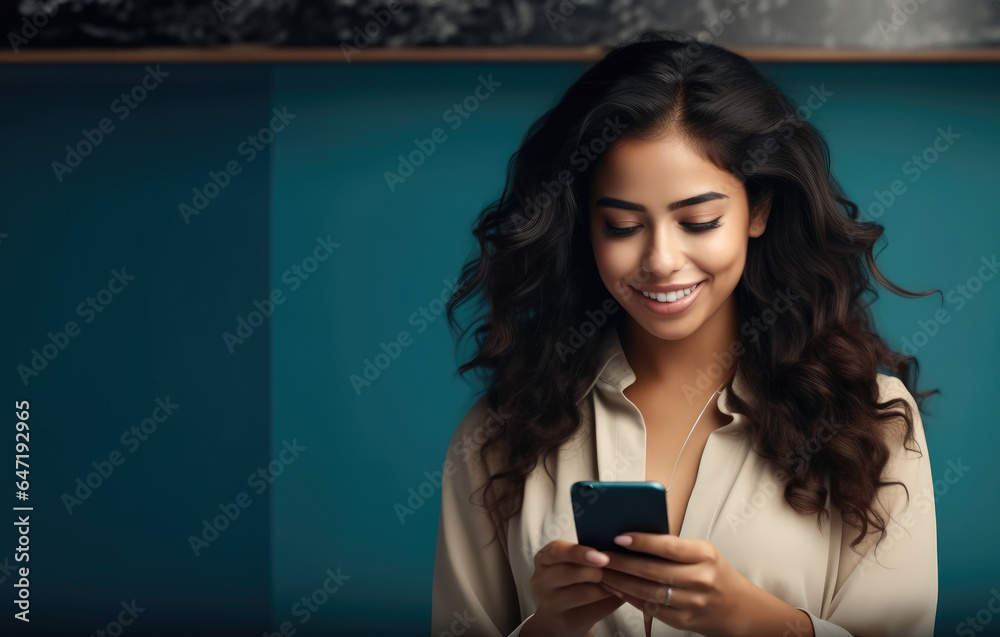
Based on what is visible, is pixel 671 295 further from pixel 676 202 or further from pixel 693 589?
pixel 693 589

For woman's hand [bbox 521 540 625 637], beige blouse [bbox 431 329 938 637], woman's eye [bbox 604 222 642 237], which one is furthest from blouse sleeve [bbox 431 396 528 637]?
woman's eye [bbox 604 222 642 237]

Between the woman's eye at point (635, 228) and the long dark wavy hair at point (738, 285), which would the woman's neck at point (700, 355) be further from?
the woman's eye at point (635, 228)

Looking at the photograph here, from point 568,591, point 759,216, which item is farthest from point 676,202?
point 568,591

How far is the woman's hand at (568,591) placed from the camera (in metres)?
1.10

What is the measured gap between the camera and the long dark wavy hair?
1.20 m

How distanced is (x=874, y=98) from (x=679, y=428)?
111cm

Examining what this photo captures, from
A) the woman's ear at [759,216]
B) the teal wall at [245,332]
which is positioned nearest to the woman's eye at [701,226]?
the woman's ear at [759,216]

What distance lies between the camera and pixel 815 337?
1.27 meters

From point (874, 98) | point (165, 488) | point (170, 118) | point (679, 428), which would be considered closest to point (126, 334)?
point (165, 488)

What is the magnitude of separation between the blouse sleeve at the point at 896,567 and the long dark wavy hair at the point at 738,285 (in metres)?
0.03

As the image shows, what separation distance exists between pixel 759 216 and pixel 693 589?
564mm

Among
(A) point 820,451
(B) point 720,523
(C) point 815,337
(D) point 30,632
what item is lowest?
(D) point 30,632

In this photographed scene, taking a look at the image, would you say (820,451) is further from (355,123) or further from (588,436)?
(355,123)

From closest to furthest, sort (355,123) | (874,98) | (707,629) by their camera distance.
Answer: (707,629) → (874,98) → (355,123)
